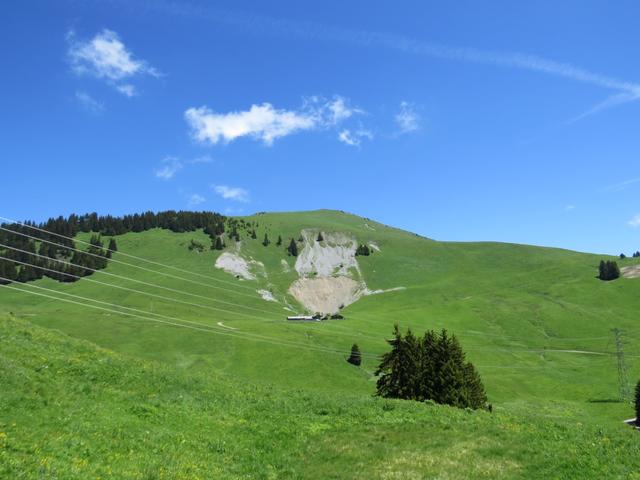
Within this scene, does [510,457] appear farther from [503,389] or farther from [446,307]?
[446,307]

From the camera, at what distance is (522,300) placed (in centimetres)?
19788

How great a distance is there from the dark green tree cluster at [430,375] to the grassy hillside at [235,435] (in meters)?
18.2

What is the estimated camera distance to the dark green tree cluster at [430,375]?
2070 inches

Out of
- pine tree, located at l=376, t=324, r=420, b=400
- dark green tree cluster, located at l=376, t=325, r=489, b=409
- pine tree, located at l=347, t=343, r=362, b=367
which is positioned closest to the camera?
dark green tree cluster, located at l=376, t=325, r=489, b=409

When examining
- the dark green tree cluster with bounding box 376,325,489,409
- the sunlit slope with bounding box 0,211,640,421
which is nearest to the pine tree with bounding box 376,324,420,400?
the dark green tree cluster with bounding box 376,325,489,409

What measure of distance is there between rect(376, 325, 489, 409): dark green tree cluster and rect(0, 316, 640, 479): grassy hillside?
18.2m

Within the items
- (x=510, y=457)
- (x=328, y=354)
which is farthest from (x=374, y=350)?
(x=510, y=457)

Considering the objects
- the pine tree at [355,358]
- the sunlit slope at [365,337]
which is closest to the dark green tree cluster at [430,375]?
the sunlit slope at [365,337]

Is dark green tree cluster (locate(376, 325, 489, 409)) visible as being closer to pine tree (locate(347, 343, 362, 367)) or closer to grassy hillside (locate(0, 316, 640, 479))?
grassy hillside (locate(0, 316, 640, 479))

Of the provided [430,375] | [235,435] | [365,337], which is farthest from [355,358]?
[235,435]

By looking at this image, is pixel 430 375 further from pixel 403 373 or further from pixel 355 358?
pixel 355 358

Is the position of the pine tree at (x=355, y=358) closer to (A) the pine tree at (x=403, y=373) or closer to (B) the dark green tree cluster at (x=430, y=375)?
(B) the dark green tree cluster at (x=430, y=375)

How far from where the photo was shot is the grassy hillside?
1845 cm

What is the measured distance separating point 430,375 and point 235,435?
33.2 meters
